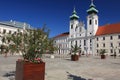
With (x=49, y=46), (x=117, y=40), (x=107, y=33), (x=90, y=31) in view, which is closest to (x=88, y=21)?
(x=90, y=31)

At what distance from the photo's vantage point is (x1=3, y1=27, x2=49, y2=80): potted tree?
6695 mm

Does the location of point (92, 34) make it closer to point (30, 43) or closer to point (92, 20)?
point (92, 20)

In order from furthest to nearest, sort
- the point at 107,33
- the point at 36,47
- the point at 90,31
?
1. the point at 90,31
2. the point at 107,33
3. the point at 36,47

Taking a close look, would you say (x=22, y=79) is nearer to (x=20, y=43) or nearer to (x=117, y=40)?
(x=20, y=43)

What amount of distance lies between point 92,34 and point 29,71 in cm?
6314

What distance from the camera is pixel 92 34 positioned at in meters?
67.7

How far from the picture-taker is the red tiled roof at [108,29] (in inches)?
2443

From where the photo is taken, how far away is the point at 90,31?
68.7 metres

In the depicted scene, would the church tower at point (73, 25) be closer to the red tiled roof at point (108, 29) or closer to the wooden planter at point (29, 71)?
the red tiled roof at point (108, 29)

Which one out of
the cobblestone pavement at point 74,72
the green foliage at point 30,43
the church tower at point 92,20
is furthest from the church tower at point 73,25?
the green foliage at point 30,43

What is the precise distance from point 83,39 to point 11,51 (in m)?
66.1

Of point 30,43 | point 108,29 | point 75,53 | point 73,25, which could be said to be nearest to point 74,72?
point 30,43

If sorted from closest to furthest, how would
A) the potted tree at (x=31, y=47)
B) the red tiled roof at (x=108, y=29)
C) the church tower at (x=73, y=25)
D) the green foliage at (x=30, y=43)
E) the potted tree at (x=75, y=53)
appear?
the potted tree at (x=31, y=47)
the green foliage at (x=30, y=43)
the potted tree at (x=75, y=53)
the red tiled roof at (x=108, y=29)
the church tower at (x=73, y=25)

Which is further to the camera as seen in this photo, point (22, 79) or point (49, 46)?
point (49, 46)
